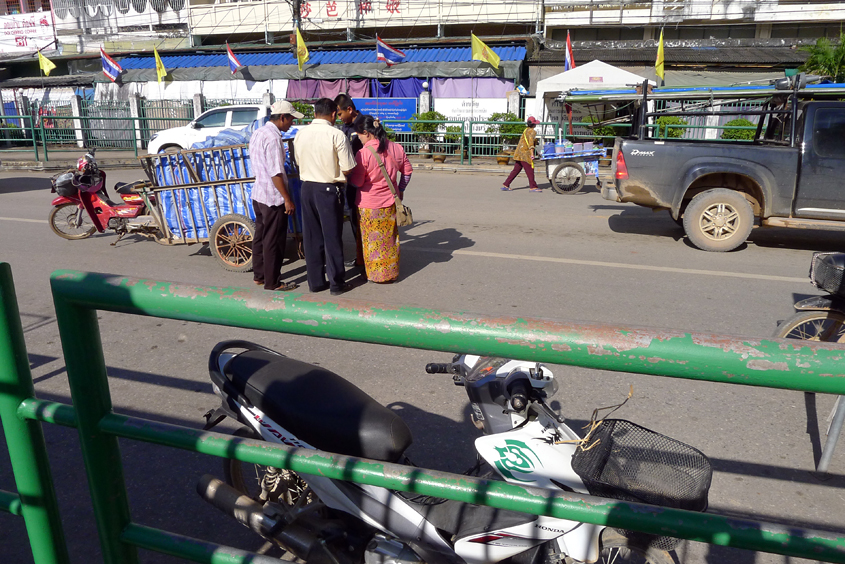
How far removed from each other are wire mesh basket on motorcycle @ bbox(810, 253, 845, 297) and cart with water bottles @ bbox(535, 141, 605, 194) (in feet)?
31.2

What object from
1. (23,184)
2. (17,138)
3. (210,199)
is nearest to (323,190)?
(210,199)

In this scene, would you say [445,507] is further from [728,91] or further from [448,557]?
[728,91]

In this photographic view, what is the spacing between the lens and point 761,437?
12.3ft

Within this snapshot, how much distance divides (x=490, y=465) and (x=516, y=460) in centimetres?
11

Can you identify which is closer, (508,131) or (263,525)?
(263,525)

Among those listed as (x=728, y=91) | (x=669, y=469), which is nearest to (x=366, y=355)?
(x=669, y=469)

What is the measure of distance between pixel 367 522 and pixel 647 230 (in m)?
8.34

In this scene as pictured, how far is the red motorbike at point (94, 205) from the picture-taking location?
8516mm

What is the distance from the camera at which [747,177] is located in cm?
819

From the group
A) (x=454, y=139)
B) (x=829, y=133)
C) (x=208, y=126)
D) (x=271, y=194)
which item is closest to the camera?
(x=271, y=194)

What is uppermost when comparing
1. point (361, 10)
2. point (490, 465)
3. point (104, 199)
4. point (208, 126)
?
point (361, 10)

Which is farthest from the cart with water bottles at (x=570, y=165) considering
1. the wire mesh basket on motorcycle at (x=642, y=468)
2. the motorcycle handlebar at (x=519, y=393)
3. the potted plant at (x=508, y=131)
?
the motorcycle handlebar at (x=519, y=393)

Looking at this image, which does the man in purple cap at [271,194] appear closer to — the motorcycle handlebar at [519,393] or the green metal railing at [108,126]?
the motorcycle handlebar at [519,393]

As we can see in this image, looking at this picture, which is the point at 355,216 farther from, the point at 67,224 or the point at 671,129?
the point at 671,129
